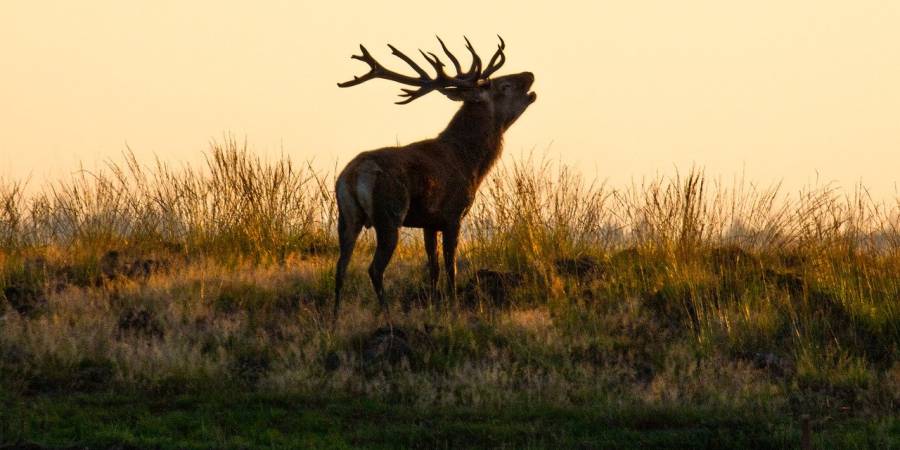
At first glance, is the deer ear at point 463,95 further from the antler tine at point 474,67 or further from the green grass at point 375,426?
the green grass at point 375,426

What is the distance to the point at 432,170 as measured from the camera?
1346cm

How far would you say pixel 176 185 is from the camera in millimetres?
17531

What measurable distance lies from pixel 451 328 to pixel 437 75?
123 inches

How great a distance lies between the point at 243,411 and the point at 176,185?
293 inches

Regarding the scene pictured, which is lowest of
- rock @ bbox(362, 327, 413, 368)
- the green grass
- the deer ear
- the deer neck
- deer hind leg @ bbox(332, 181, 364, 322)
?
the green grass

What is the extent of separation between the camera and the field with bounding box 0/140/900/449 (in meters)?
10.2

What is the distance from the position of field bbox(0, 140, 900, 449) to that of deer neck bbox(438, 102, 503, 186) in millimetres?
1081

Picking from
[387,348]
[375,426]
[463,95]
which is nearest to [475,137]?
[463,95]

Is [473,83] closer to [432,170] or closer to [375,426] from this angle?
[432,170]

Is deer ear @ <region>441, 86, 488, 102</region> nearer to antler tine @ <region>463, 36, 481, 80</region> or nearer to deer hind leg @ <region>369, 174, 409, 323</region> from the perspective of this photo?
antler tine @ <region>463, 36, 481, 80</region>

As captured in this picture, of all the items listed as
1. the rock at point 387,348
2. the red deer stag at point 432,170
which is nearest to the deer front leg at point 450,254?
the red deer stag at point 432,170

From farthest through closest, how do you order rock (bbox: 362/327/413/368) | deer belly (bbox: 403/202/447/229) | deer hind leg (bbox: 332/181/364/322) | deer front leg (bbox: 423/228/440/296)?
deer front leg (bbox: 423/228/440/296), deer belly (bbox: 403/202/447/229), deer hind leg (bbox: 332/181/364/322), rock (bbox: 362/327/413/368)

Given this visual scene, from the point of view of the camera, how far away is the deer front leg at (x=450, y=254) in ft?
45.3

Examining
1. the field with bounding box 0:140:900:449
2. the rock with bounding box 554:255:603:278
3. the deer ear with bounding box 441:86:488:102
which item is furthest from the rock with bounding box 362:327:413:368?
the deer ear with bounding box 441:86:488:102
